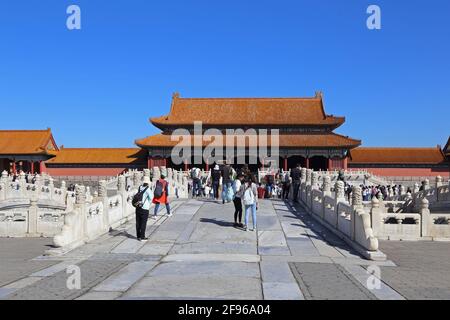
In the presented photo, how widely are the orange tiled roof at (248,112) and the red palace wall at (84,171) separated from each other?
640cm

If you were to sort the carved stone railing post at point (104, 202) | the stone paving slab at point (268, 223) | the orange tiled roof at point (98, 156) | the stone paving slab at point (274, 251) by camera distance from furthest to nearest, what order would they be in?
the orange tiled roof at point (98, 156), the stone paving slab at point (268, 223), the carved stone railing post at point (104, 202), the stone paving slab at point (274, 251)

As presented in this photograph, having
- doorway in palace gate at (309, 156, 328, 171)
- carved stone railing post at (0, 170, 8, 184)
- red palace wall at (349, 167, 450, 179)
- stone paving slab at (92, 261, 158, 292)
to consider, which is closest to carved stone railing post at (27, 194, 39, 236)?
stone paving slab at (92, 261, 158, 292)

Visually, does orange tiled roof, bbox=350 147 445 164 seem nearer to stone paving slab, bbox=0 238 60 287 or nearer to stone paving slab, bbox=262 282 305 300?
stone paving slab, bbox=0 238 60 287

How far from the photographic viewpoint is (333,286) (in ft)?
23.1

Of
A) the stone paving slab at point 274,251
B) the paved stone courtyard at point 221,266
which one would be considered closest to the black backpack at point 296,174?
the paved stone courtyard at point 221,266

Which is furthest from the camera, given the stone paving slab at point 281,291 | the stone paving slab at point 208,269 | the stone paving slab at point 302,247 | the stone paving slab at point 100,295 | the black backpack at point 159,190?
the black backpack at point 159,190

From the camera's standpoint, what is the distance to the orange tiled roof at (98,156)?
48281 mm

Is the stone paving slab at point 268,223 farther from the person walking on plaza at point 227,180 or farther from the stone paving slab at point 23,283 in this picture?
the stone paving slab at point 23,283

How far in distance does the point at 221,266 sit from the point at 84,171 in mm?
42226

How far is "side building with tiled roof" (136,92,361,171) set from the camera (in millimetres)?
46000

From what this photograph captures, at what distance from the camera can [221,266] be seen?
8.40 m

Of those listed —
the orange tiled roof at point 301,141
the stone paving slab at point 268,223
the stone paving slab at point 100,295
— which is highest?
the orange tiled roof at point 301,141
